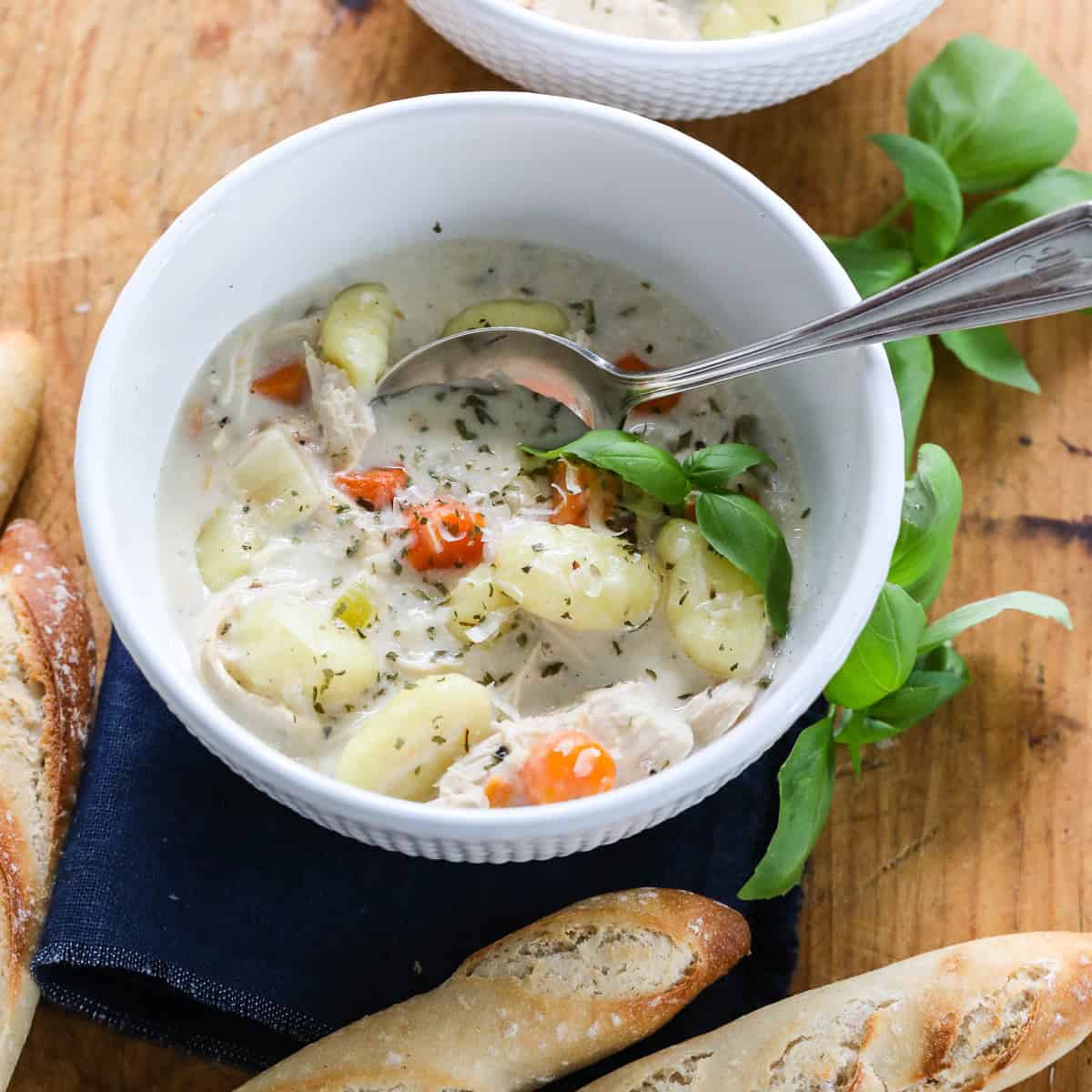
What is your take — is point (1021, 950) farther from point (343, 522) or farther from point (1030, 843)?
point (343, 522)

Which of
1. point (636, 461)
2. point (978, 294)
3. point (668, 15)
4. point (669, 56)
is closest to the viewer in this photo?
point (978, 294)

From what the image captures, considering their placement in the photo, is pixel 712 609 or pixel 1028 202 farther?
pixel 1028 202

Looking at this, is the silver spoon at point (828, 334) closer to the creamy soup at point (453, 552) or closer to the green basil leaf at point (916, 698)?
the creamy soup at point (453, 552)

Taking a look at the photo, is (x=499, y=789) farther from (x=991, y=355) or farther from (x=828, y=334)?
(x=991, y=355)

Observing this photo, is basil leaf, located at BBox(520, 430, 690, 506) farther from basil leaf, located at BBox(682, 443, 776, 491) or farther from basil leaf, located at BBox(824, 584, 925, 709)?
basil leaf, located at BBox(824, 584, 925, 709)

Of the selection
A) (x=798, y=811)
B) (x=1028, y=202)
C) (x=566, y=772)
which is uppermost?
(x=1028, y=202)

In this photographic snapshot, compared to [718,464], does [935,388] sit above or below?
below

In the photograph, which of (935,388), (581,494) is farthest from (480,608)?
(935,388)

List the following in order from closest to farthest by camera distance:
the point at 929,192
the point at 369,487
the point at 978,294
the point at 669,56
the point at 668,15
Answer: the point at 978,294 < the point at 369,487 < the point at 669,56 < the point at 929,192 < the point at 668,15
